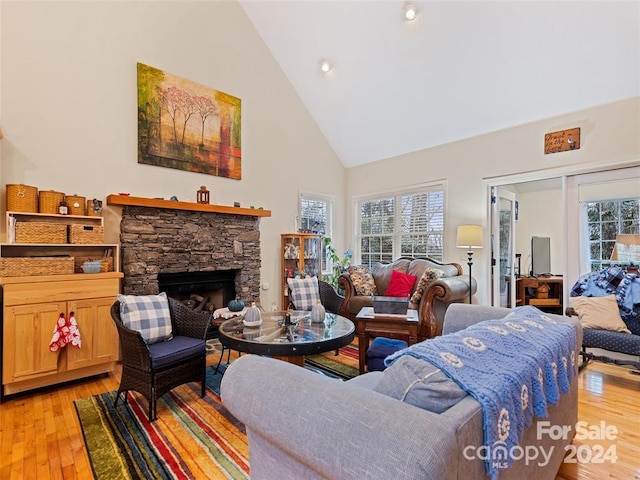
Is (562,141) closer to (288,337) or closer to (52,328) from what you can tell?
(288,337)

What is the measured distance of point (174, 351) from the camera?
2.53 metres

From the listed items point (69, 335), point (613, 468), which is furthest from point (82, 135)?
point (613, 468)

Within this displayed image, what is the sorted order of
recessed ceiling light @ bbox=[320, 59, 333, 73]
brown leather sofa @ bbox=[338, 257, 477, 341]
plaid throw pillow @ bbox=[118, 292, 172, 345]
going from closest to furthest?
plaid throw pillow @ bbox=[118, 292, 172, 345] → brown leather sofa @ bbox=[338, 257, 477, 341] → recessed ceiling light @ bbox=[320, 59, 333, 73]

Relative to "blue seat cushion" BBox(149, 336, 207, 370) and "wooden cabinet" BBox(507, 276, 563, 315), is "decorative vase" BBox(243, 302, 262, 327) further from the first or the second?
"wooden cabinet" BBox(507, 276, 563, 315)

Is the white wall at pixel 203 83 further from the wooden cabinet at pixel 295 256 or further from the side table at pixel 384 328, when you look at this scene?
the side table at pixel 384 328

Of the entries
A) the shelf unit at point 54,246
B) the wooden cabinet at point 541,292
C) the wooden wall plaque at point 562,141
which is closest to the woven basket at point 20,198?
the shelf unit at point 54,246

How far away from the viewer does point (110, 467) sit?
1880mm

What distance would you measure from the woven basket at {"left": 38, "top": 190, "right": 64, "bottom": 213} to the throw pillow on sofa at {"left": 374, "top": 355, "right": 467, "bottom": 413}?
3.53m

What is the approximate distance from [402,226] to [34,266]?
4855mm

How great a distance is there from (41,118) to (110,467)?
3.32m

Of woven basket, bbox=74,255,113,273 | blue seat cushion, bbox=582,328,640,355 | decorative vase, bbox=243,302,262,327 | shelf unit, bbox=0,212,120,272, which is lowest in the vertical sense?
blue seat cushion, bbox=582,328,640,355

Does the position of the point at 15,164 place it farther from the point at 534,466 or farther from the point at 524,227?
the point at 524,227

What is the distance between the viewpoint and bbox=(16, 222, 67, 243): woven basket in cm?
292

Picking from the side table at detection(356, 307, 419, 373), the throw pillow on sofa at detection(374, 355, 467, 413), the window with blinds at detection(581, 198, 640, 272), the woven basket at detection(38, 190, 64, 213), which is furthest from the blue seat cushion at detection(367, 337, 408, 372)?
the woven basket at detection(38, 190, 64, 213)
